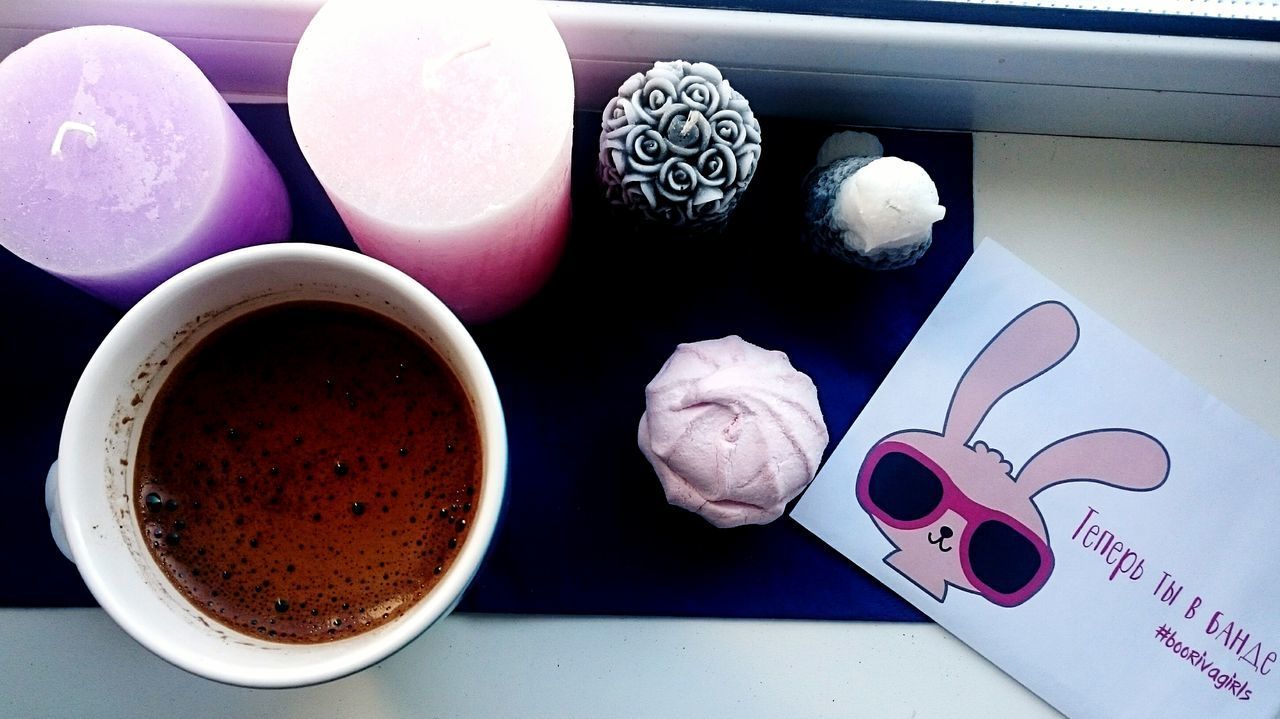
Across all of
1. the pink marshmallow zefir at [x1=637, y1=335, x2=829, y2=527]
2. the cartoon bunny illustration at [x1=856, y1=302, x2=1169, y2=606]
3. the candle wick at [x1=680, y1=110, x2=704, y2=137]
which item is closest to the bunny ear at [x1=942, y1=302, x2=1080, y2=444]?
the cartoon bunny illustration at [x1=856, y1=302, x2=1169, y2=606]

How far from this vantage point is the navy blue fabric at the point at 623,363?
0.50 meters

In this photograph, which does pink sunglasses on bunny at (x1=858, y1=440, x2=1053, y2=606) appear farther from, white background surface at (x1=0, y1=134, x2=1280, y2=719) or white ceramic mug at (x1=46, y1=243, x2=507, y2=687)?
white ceramic mug at (x1=46, y1=243, x2=507, y2=687)

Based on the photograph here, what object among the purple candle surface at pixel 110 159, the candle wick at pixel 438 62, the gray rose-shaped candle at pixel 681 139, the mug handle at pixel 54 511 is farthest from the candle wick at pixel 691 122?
the mug handle at pixel 54 511

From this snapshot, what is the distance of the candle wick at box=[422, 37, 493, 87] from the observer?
37cm

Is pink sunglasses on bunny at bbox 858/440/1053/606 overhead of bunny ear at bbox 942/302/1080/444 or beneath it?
beneath

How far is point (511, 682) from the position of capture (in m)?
0.51

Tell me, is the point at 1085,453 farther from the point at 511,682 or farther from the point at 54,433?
the point at 54,433

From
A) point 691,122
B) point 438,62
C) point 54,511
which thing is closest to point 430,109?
point 438,62

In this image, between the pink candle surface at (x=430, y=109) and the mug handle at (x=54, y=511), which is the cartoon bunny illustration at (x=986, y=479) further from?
the mug handle at (x=54, y=511)

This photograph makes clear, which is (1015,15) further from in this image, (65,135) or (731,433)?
(65,135)

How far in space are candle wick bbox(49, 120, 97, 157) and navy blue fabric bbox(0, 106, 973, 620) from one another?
0.44ft

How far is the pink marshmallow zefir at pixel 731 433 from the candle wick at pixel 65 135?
281 mm

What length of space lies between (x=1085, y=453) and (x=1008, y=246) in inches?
5.1

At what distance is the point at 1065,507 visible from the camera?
20.8 inches
